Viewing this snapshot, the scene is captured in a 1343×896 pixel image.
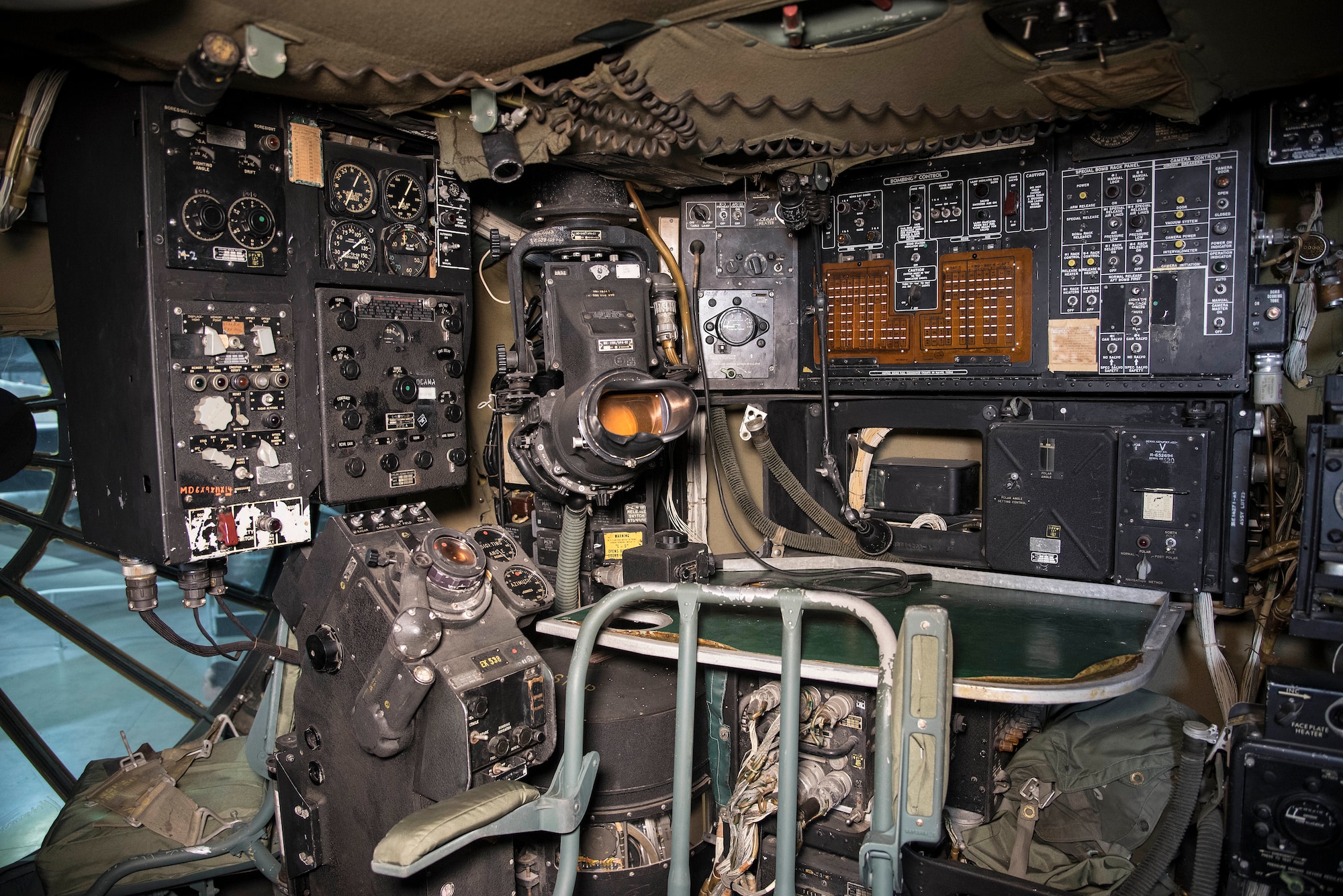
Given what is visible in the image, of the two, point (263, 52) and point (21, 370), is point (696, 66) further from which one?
point (21, 370)

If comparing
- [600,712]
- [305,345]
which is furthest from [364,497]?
[600,712]

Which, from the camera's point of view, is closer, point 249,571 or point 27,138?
point 27,138

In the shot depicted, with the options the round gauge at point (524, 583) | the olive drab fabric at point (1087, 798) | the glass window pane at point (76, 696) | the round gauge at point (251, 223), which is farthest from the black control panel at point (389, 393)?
the glass window pane at point (76, 696)

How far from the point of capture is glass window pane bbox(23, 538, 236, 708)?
4629mm

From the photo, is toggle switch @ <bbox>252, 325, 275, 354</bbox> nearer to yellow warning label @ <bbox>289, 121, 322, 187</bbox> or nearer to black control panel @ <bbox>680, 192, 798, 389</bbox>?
yellow warning label @ <bbox>289, 121, 322, 187</bbox>

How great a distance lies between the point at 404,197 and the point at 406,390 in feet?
2.49

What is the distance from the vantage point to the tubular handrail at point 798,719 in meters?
1.92

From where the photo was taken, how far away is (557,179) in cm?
350

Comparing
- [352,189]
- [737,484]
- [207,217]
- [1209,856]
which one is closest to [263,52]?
[207,217]

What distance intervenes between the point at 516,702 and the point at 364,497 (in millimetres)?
1137

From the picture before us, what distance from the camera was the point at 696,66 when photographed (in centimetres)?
254

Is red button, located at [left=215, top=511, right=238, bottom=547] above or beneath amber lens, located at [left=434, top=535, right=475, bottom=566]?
above

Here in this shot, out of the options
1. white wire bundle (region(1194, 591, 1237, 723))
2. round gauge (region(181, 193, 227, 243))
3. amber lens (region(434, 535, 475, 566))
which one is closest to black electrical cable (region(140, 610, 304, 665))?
amber lens (region(434, 535, 475, 566))

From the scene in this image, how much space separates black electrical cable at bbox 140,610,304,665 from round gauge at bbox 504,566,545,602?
0.82m
